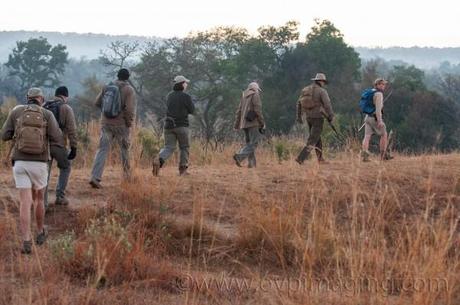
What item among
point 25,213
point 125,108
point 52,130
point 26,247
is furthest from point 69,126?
point 26,247

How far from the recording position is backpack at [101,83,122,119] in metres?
8.27

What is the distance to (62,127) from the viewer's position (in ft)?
23.9

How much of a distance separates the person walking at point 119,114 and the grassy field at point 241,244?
468 mm

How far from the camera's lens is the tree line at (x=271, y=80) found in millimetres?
30391

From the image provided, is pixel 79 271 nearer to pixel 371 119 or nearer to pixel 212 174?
pixel 212 174

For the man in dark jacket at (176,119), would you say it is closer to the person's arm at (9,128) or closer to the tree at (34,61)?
the person's arm at (9,128)

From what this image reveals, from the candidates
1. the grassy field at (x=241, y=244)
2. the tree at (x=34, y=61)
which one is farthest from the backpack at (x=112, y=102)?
the tree at (x=34, y=61)

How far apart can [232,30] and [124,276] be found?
3654 cm

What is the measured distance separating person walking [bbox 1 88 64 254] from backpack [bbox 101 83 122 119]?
1981 millimetres

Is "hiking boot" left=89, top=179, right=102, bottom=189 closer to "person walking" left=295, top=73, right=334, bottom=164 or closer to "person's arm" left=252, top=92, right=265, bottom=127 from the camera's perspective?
"person's arm" left=252, top=92, right=265, bottom=127

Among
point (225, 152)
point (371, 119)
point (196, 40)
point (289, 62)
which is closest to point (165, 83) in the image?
point (196, 40)

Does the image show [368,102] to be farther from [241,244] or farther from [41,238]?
[41,238]

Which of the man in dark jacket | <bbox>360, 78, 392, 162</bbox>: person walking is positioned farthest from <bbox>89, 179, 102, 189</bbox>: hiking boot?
<bbox>360, 78, 392, 162</bbox>: person walking

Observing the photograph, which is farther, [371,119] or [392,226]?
[371,119]
